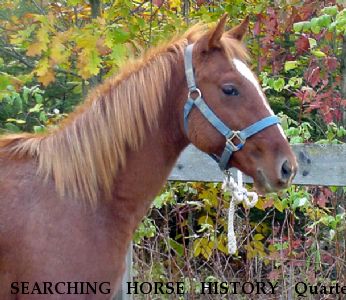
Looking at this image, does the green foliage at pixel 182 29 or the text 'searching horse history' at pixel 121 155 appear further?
the green foliage at pixel 182 29

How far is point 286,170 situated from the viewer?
288 centimetres

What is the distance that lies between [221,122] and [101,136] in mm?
558

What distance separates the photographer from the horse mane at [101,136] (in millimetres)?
3008

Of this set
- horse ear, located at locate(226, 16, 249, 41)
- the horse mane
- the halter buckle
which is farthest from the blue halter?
horse ear, located at locate(226, 16, 249, 41)

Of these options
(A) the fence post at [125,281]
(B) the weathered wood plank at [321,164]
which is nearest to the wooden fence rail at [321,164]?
(B) the weathered wood plank at [321,164]

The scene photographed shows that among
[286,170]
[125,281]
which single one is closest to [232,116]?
[286,170]

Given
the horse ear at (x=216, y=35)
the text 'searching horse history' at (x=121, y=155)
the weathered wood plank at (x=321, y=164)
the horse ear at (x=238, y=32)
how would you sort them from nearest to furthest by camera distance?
1. the text 'searching horse history' at (x=121, y=155)
2. the horse ear at (x=216, y=35)
3. the horse ear at (x=238, y=32)
4. the weathered wood plank at (x=321, y=164)

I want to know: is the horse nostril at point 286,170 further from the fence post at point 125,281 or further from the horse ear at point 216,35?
the fence post at point 125,281

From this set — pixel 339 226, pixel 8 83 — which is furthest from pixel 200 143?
pixel 339 226

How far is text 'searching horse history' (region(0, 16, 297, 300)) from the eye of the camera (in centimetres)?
288

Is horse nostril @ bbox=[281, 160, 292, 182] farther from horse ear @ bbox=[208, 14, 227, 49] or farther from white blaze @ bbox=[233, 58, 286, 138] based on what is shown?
horse ear @ bbox=[208, 14, 227, 49]

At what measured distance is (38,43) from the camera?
13.9ft

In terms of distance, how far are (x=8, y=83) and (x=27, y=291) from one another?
5.62ft

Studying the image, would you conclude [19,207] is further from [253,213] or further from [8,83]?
[253,213]
